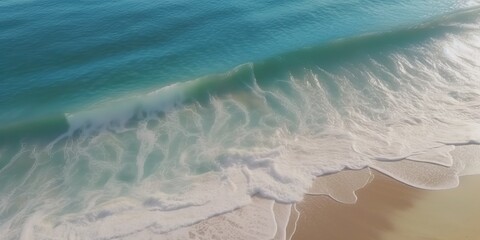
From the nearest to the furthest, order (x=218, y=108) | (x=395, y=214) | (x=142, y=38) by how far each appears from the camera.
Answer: (x=395, y=214) < (x=218, y=108) < (x=142, y=38)

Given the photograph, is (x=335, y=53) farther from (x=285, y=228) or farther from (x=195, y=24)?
(x=285, y=228)

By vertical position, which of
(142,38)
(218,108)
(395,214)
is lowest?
(395,214)

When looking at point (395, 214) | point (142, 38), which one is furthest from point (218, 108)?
point (395, 214)

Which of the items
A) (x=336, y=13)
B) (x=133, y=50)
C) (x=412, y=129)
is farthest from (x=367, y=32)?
(x=133, y=50)

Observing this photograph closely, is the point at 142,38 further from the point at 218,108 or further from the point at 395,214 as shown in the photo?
the point at 395,214

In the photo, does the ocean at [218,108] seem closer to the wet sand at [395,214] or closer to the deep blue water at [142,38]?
the deep blue water at [142,38]

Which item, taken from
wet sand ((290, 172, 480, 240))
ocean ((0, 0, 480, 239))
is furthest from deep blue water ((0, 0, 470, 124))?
wet sand ((290, 172, 480, 240))
